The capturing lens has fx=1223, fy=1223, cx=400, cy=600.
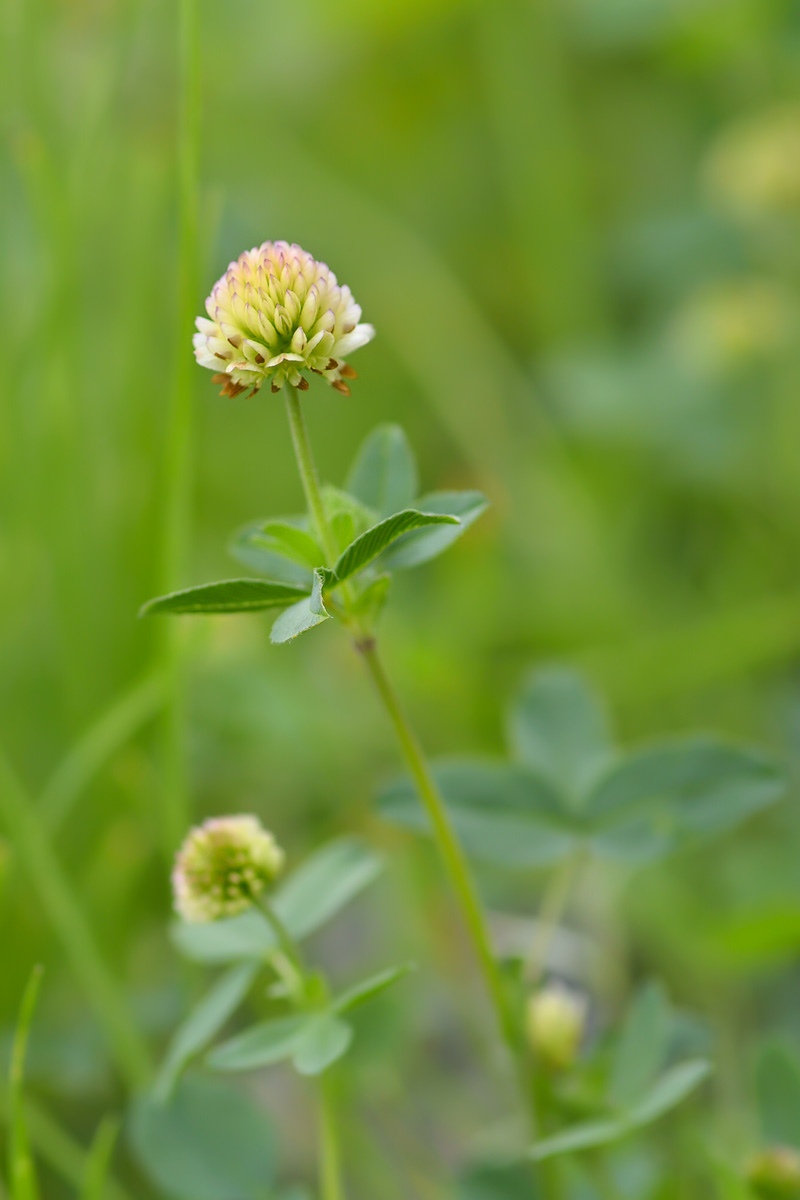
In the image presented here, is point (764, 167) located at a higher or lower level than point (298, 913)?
higher

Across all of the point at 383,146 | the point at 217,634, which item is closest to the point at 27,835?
the point at 217,634

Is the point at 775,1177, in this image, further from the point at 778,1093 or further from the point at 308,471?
the point at 308,471

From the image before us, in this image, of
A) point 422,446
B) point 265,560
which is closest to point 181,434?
point 265,560

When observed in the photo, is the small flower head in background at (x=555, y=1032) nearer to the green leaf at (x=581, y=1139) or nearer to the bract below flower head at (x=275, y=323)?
the green leaf at (x=581, y=1139)

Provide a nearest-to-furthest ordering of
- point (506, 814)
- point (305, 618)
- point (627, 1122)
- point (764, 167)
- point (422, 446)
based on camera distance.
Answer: point (305, 618) → point (627, 1122) → point (506, 814) → point (764, 167) → point (422, 446)

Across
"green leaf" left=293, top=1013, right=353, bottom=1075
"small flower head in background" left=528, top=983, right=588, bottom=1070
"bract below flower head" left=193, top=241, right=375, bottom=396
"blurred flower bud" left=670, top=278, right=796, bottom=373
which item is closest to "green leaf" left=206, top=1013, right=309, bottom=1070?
"green leaf" left=293, top=1013, right=353, bottom=1075
